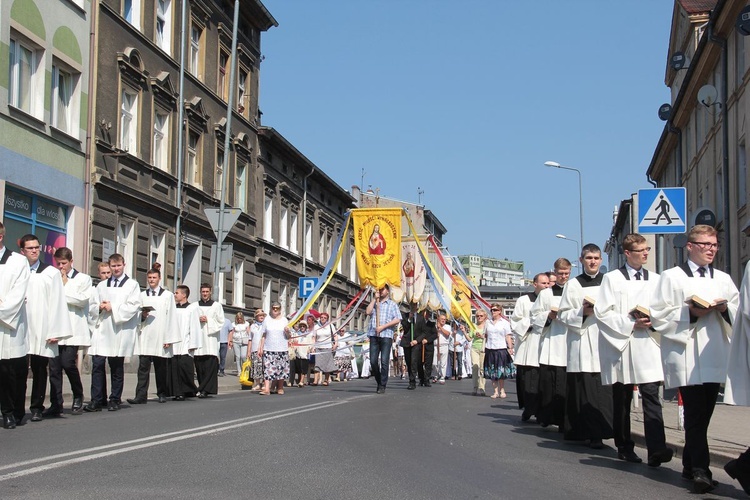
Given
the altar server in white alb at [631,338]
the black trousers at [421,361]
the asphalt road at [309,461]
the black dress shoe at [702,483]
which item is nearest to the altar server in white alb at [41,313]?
the asphalt road at [309,461]

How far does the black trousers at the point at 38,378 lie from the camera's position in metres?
11.6

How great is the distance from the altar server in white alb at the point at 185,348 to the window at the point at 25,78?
7772 millimetres

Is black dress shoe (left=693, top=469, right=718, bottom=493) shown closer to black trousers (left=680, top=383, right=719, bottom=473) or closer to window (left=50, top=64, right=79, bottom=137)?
black trousers (left=680, top=383, right=719, bottom=473)

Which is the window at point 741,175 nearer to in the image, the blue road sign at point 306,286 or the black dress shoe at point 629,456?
the blue road sign at point 306,286

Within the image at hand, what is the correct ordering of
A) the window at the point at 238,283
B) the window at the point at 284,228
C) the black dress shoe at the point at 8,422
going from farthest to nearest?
1. the window at the point at 284,228
2. the window at the point at 238,283
3. the black dress shoe at the point at 8,422

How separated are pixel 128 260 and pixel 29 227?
17.4 feet

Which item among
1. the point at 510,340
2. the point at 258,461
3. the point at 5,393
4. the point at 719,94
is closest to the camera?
the point at 258,461

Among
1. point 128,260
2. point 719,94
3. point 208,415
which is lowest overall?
point 208,415

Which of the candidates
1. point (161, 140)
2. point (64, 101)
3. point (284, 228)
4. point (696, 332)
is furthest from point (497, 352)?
point (284, 228)

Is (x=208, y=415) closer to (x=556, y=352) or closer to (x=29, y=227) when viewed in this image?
(x=556, y=352)

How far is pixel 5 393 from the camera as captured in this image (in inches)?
419

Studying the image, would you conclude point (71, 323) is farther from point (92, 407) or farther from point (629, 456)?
point (629, 456)

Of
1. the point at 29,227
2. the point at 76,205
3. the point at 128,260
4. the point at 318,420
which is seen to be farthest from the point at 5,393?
the point at 128,260

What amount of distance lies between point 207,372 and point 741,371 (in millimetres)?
12394
